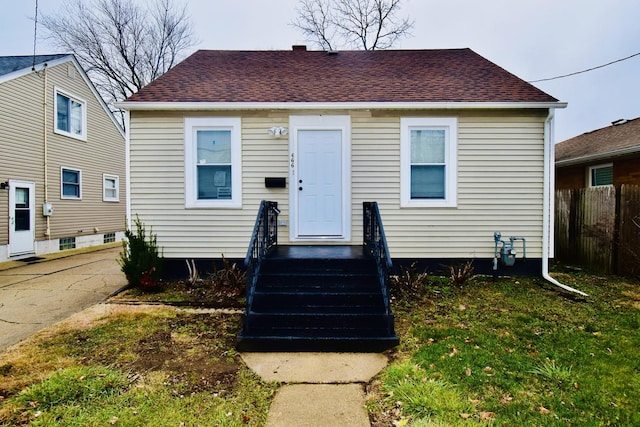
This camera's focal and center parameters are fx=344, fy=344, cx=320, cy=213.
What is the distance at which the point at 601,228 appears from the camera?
680cm

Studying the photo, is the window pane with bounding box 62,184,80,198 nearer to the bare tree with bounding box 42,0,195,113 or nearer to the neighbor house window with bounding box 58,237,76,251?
the neighbor house window with bounding box 58,237,76,251

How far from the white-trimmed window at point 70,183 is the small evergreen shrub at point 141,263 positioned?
6.90 meters

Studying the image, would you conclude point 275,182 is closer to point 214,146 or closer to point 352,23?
point 214,146

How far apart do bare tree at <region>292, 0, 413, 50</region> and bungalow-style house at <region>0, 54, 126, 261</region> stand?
1016 cm

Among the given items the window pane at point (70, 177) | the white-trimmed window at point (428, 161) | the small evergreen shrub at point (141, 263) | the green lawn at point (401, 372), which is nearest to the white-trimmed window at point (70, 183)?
the window pane at point (70, 177)

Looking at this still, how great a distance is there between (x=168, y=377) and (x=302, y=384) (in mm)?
1186

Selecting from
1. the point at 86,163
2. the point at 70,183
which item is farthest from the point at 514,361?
the point at 86,163

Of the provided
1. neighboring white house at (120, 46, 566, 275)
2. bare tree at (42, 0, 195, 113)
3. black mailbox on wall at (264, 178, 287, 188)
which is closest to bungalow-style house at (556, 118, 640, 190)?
neighboring white house at (120, 46, 566, 275)

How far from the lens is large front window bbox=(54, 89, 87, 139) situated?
10742mm

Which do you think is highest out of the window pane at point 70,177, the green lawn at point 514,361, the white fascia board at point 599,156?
the white fascia board at point 599,156

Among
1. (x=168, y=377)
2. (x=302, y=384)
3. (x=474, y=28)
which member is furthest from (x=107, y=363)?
(x=474, y=28)

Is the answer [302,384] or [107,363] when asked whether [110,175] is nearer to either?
[107,363]

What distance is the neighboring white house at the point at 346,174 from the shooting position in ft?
20.4

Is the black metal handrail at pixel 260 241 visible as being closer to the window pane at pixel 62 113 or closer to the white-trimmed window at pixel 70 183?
the white-trimmed window at pixel 70 183
